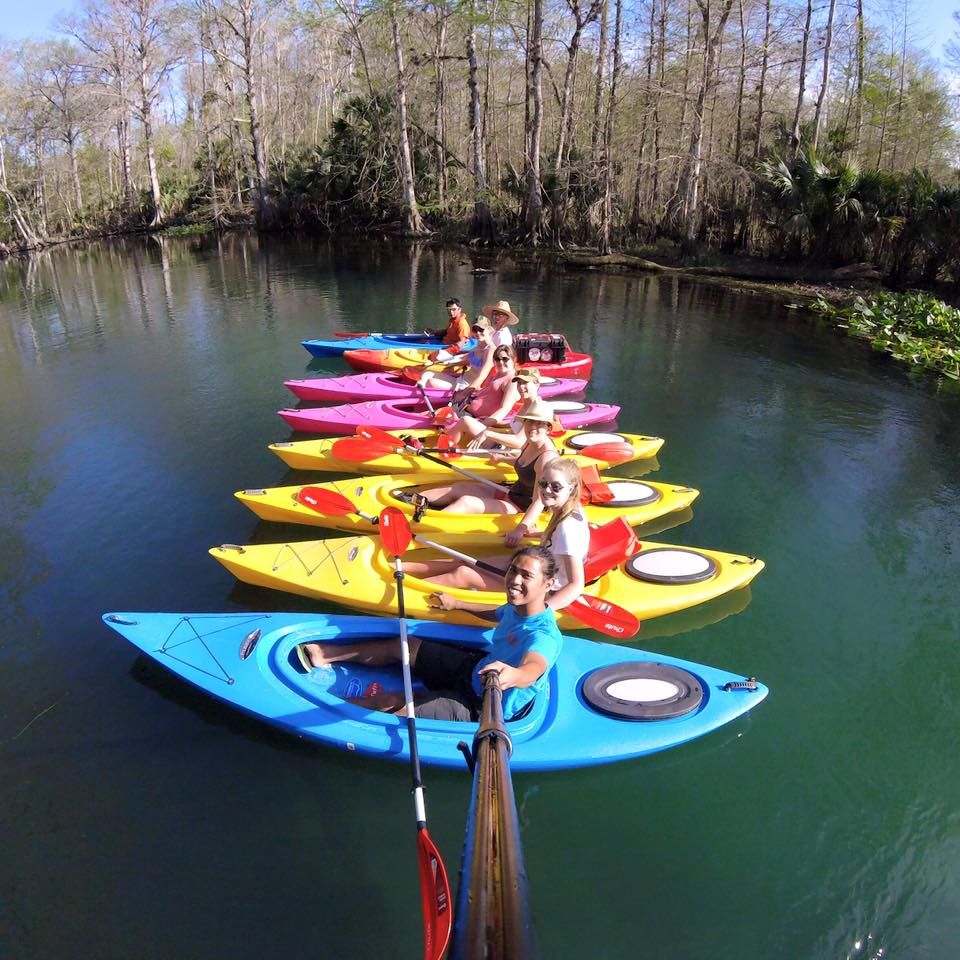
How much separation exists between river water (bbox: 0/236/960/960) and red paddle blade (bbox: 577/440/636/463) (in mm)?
843

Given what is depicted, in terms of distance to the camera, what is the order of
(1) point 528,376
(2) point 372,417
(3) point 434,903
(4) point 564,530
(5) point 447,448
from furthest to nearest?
(2) point 372,417
(5) point 447,448
(1) point 528,376
(4) point 564,530
(3) point 434,903

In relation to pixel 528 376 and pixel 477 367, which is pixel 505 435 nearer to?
pixel 528 376

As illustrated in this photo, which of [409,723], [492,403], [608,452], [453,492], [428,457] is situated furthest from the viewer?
[492,403]

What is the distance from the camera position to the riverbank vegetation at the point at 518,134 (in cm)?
1905

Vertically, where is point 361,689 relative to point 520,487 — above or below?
below

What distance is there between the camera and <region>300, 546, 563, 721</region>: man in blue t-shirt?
3486 mm

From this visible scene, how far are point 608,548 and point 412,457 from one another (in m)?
2.61

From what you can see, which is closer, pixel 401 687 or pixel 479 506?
pixel 401 687

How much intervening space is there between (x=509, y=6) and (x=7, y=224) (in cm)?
2150

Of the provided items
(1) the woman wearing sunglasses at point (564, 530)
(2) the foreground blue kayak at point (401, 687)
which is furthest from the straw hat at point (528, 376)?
(2) the foreground blue kayak at point (401, 687)

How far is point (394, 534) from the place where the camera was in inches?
203

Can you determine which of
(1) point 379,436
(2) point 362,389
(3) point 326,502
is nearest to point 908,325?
(2) point 362,389

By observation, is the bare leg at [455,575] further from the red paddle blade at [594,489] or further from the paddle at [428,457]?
the red paddle blade at [594,489]

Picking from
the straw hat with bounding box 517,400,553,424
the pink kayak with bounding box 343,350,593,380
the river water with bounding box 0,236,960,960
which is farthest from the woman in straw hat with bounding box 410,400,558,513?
the pink kayak with bounding box 343,350,593,380
